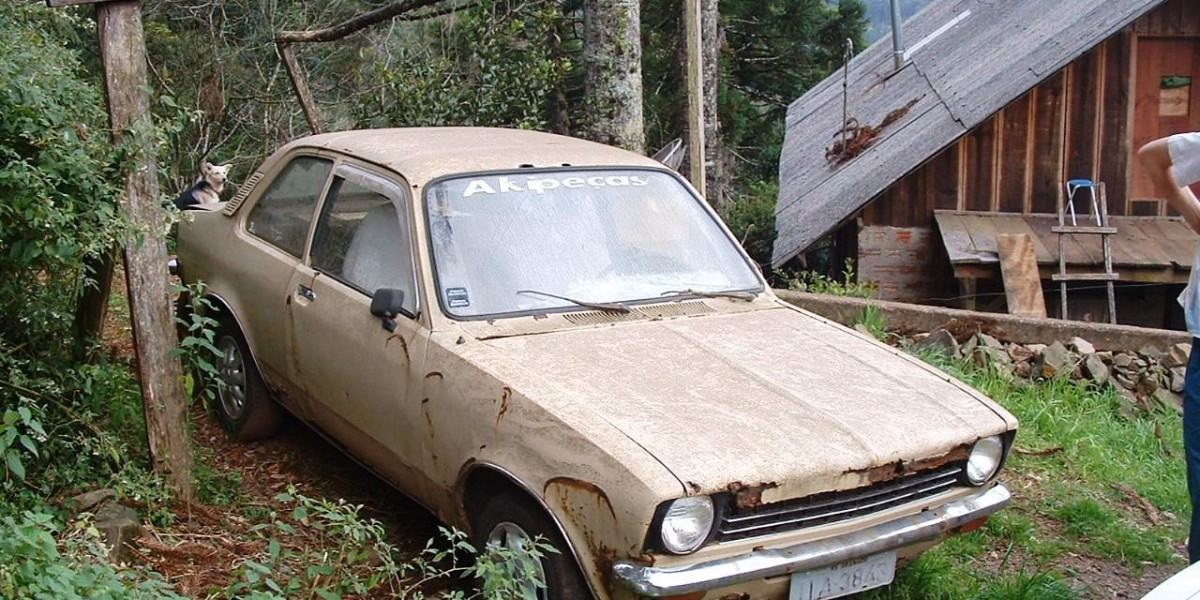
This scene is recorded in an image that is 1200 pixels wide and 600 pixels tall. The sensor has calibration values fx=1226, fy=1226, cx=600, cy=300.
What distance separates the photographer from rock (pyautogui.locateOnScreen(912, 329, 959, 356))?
737cm

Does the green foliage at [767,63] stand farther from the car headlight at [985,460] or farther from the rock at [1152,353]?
the car headlight at [985,460]

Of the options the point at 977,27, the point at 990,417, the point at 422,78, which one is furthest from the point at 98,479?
the point at 977,27

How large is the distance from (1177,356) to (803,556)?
4.37 m

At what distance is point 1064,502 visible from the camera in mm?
5695

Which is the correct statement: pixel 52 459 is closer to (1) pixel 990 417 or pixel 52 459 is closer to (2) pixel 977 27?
(1) pixel 990 417

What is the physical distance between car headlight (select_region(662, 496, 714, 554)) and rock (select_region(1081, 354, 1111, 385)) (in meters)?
4.35

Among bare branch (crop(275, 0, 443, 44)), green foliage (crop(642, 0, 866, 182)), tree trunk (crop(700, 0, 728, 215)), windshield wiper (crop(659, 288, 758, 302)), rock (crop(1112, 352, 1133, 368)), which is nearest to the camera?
windshield wiper (crop(659, 288, 758, 302))

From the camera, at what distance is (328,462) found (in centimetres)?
602

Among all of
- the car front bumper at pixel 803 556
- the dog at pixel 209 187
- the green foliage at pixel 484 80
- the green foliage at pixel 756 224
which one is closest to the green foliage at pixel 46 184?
the car front bumper at pixel 803 556

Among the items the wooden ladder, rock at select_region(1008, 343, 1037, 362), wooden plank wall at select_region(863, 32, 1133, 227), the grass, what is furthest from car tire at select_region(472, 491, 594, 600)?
wooden plank wall at select_region(863, 32, 1133, 227)

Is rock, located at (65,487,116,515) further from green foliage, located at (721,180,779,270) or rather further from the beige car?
green foliage, located at (721,180,779,270)

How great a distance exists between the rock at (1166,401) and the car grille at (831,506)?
332cm

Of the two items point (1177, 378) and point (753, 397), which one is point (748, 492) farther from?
point (1177, 378)

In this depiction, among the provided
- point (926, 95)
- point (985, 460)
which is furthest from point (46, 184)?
point (926, 95)
